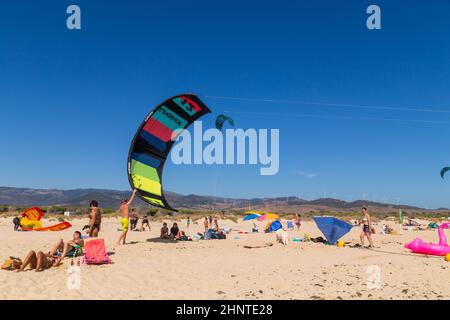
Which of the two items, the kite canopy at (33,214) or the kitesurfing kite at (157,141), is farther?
the kite canopy at (33,214)

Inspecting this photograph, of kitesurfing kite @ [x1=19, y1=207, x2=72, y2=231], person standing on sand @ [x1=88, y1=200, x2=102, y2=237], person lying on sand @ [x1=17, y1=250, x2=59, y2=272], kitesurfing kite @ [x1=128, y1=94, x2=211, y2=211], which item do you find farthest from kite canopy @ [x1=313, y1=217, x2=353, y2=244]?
kitesurfing kite @ [x1=19, y1=207, x2=72, y2=231]

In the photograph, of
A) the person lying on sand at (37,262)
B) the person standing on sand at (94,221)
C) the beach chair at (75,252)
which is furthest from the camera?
the person standing on sand at (94,221)

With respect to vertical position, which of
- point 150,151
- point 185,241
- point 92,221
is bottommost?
point 185,241

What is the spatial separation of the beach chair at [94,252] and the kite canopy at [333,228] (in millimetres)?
7764

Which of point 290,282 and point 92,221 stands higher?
point 92,221

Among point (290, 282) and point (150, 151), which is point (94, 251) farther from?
point (150, 151)

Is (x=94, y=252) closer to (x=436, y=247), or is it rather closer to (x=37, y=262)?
(x=37, y=262)

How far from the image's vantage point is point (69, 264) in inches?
309

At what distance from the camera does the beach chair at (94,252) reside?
783cm

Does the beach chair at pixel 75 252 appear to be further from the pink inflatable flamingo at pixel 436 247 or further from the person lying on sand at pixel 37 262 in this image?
the pink inflatable flamingo at pixel 436 247

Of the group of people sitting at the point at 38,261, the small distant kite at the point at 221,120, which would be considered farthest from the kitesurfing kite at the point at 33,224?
the group of people sitting at the point at 38,261

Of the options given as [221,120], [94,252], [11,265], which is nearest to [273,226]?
[221,120]
